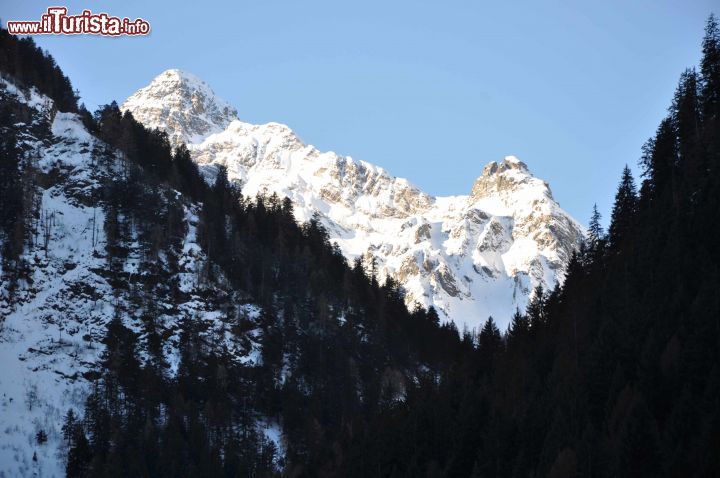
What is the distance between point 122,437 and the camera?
9381 cm

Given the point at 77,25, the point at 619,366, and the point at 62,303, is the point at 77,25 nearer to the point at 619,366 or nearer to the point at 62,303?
the point at 62,303

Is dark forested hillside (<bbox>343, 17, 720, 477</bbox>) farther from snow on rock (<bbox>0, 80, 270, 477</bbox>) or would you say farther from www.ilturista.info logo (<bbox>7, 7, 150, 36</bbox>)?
www.ilturista.info logo (<bbox>7, 7, 150, 36</bbox>)

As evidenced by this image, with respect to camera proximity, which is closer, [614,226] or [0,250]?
[614,226]

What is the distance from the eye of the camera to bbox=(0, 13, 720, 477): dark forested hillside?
62062 millimetres

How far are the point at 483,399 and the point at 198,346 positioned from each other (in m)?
47.8

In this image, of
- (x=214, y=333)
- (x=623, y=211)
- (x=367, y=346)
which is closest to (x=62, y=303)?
(x=214, y=333)

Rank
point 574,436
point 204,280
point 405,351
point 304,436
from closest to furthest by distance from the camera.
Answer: point 574,436 < point 304,436 < point 204,280 < point 405,351

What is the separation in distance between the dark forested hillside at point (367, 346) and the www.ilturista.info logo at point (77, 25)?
12412 millimetres

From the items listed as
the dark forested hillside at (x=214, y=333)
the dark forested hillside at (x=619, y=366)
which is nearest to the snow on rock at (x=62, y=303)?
the dark forested hillside at (x=214, y=333)

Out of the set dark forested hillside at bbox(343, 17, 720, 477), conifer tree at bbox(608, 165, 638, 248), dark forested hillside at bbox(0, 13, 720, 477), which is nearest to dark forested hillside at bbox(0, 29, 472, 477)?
dark forested hillside at bbox(0, 13, 720, 477)

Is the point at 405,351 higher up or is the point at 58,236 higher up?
the point at 58,236

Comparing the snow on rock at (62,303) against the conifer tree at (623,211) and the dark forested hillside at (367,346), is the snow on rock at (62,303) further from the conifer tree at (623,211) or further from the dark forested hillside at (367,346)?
the conifer tree at (623,211)

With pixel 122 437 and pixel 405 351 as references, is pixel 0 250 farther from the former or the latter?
pixel 405 351

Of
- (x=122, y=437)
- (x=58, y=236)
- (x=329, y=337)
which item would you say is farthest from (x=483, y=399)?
(x=58, y=236)
